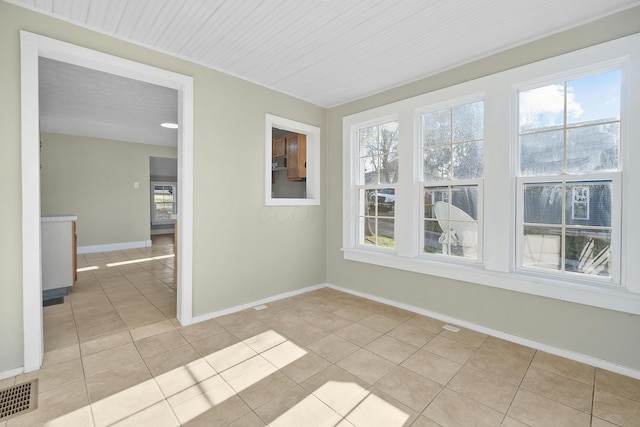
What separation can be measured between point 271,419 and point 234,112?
9.60 feet

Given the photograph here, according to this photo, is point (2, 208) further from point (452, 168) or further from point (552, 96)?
point (552, 96)

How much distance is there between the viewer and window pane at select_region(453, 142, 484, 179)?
2.95 metres

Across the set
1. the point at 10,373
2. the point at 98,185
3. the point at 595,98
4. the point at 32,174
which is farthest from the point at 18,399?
the point at 98,185

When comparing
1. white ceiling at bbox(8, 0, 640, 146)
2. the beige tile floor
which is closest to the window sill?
the beige tile floor

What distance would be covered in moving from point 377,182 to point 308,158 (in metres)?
1.13

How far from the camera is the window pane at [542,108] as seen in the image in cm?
250

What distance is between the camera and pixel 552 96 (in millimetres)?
2531

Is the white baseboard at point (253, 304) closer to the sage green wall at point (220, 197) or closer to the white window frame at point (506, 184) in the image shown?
the sage green wall at point (220, 197)

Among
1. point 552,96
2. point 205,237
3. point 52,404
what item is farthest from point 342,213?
point 52,404

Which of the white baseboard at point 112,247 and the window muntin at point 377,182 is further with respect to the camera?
the white baseboard at point 112,247

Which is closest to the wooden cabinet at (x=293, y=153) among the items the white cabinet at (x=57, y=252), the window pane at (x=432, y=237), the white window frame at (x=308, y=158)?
the white window frame at (x=308, y=158)

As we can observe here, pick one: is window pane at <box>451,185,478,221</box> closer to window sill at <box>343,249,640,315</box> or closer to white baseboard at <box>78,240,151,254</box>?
window sill at <box>343,249,640,315</box>

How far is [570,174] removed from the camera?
95.8 inches

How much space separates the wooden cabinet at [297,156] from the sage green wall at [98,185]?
4.61 m
